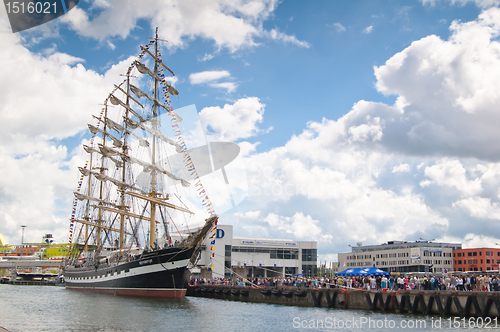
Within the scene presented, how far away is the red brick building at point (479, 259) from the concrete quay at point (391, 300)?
9916 cm

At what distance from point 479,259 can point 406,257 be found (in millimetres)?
20040

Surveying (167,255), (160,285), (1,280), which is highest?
(167,255)

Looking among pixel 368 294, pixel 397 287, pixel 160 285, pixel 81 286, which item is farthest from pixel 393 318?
pixel 81 286

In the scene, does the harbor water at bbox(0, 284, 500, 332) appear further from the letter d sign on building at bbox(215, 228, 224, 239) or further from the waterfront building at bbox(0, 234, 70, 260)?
the waterfront building at bbox(0, 234, 70, 260)

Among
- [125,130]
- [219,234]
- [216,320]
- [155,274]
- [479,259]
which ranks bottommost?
[479,259]

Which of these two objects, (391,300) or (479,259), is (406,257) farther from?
(391,300)

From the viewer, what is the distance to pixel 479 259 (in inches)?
4823

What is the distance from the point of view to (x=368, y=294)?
1368 inches

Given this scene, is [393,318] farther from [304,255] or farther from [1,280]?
[1,280]

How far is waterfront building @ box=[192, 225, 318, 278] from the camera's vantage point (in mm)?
80562

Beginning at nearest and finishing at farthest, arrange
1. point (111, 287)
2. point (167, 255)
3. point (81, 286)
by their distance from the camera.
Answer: point (167, 255) < point (111, 287) < point (81, 286)

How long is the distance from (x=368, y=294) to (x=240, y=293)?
1838 centimetres

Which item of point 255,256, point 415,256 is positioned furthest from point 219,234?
point 415,256

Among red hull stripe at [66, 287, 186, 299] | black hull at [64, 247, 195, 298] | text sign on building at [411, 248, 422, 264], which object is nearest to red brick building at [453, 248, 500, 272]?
text sign on building at [411, 248, 422, 264]
